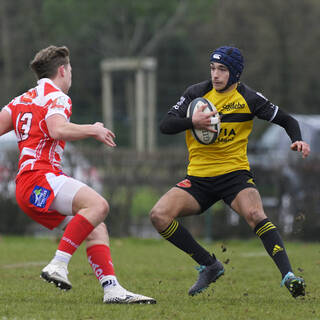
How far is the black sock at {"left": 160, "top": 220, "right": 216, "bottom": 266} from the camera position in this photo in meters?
7.02

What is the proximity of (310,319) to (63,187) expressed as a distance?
6.70ft

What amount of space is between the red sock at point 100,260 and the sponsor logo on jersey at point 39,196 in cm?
53

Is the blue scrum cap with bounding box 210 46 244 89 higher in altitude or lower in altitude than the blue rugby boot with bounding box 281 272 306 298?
higher

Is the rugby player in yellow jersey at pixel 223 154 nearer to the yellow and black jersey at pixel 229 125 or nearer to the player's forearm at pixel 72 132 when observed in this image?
the yellow and black jersey at pixel 229 125

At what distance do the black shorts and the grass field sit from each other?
0.78 metres

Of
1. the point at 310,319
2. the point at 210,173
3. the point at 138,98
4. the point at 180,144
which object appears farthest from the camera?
the point at 138,98

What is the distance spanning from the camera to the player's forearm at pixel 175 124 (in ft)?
21.9

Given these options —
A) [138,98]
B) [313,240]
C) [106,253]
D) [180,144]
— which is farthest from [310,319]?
[138,98]

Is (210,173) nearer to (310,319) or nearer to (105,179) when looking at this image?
(310,319)

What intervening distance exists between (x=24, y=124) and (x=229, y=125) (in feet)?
5.87

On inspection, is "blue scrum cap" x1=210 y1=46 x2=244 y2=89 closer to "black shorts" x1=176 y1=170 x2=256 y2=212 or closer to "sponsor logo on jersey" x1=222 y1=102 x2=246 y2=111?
"sponsor logo on jersey" x1=222 y1=102 x2=246 y2=111

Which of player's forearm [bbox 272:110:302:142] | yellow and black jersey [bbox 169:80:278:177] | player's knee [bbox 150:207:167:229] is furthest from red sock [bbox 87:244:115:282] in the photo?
player's forearm [bbox 272:110:302:142]

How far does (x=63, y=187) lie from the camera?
6.07 meters

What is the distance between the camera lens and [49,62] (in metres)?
6.35
